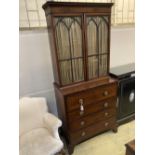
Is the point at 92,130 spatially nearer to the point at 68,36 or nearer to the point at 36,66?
the point at 36,66

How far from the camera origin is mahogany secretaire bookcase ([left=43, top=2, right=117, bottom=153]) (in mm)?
1695

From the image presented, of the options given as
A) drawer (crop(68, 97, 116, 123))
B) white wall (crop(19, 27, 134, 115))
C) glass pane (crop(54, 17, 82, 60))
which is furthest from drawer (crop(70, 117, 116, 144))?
glass pane (crop(54, 17, 82, 60))

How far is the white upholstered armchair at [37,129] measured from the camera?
156 cm

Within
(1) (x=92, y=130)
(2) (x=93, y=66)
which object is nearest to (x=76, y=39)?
(2) (x=93, y=66)

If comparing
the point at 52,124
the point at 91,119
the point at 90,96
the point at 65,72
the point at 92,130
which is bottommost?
the point at 92,130

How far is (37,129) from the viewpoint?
1863mm

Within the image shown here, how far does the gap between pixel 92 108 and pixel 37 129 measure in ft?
2.34

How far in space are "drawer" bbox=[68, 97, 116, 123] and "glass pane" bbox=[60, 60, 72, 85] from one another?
1.25 feet

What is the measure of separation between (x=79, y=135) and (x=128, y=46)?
5.51 ft

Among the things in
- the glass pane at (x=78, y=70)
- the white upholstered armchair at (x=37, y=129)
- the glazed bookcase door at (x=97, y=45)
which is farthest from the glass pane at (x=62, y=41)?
the white upholstered armchair at (x=37, y=129)

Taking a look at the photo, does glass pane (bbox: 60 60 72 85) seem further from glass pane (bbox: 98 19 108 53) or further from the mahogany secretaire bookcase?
glass pane (bbox: 98 19 108 53)

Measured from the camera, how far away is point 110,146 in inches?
83.7

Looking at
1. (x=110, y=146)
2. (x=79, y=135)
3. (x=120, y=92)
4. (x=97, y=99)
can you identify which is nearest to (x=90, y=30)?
(x=97, y=99)
